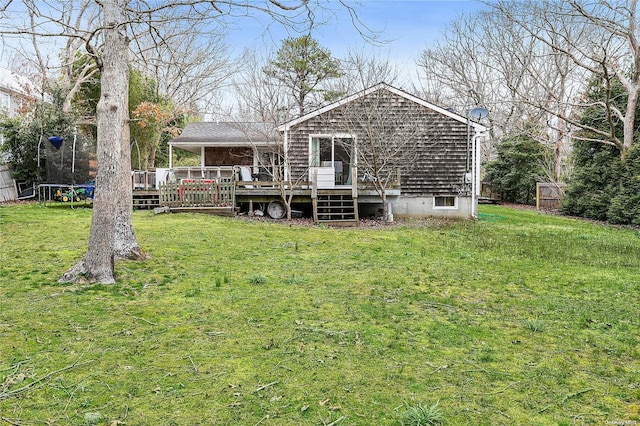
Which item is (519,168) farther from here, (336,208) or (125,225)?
(125,225)

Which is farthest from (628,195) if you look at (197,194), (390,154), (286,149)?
(197,194)

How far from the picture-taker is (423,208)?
52.9 ft

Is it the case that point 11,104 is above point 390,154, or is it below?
above

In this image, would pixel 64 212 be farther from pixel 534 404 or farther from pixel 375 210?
pixel 534 404

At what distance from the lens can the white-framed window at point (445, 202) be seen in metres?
16.2

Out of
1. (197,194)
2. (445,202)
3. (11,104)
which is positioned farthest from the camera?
(11,104)

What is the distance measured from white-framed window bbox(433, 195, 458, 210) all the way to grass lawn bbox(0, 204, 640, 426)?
7.65 meters

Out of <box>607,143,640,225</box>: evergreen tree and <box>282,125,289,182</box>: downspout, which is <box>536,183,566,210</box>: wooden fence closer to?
<box>607,143,640,225</box>: evergreen tree

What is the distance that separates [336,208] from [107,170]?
370 inches

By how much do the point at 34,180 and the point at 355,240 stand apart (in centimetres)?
1405

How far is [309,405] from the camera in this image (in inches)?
120

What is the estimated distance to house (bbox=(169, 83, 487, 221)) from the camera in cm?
1514

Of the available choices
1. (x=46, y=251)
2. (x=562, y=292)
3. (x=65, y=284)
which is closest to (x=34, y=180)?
(x=46, y=251)


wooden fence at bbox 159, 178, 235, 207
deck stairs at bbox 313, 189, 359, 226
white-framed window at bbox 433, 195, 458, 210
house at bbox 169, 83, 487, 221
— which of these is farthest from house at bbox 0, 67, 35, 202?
white-framed window at bbox 433, 195, 458, 210
